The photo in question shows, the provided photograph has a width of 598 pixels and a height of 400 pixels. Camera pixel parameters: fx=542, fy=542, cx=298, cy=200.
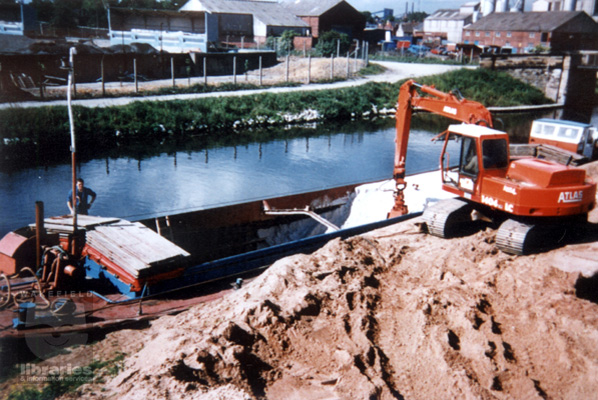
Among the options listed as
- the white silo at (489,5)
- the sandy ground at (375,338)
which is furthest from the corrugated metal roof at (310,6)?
the sandy ground at (375,338)

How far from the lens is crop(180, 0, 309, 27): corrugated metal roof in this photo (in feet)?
132

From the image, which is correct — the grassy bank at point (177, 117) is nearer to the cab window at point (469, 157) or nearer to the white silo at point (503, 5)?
the cab window at point (469, 157)

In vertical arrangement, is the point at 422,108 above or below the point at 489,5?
below

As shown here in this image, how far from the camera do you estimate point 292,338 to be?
24.8ft


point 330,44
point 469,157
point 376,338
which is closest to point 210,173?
point 469,157

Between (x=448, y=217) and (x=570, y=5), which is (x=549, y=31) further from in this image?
(x=448, y=217)

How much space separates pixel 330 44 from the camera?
157 ft

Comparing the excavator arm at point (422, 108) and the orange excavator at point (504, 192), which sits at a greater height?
the excavator arm at point (422, 108)

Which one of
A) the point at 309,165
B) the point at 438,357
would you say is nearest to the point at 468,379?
the point at 438,357

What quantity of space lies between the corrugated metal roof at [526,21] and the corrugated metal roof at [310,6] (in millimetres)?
23702

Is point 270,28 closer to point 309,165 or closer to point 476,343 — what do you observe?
point 309,165

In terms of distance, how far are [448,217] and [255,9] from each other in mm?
38977

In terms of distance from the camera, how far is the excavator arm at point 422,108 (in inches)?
485

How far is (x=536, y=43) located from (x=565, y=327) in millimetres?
61253
